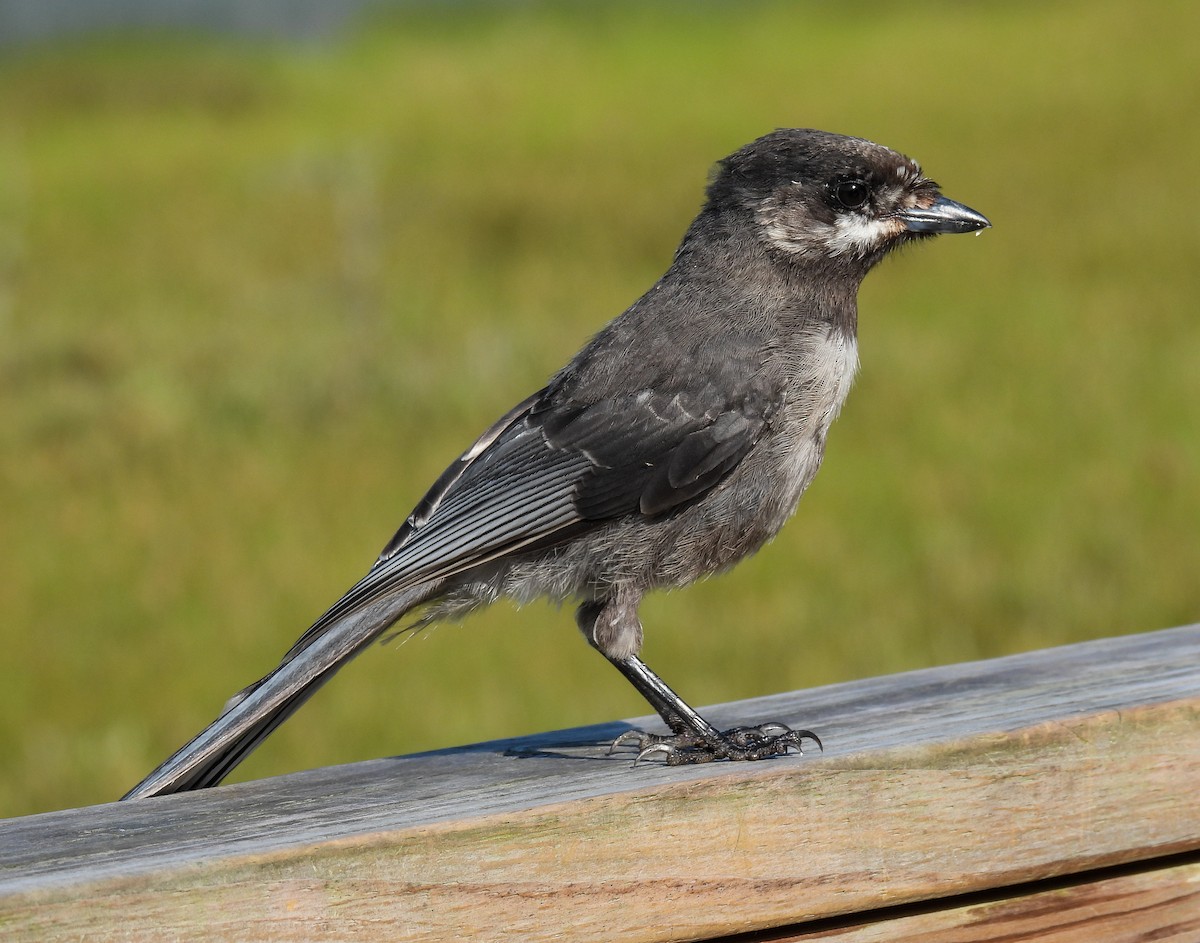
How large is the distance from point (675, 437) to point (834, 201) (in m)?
0.82

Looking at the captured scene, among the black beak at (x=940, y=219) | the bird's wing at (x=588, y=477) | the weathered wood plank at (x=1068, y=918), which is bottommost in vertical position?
the weathered wood plank at (x=1068, y=918)

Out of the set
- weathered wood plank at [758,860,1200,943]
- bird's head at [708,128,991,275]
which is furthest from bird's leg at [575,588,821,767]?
bird's head at [708,128,991,275]

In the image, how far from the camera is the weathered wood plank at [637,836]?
2.12m

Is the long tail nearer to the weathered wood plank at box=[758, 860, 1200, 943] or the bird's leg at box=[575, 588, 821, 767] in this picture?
the bird's leg at box=[575, 588, 821, 767]

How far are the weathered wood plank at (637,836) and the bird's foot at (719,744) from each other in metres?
0.13

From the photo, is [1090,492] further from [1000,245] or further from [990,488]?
[1000,245]

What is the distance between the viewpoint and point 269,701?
3090mm

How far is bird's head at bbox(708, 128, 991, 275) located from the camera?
405cm

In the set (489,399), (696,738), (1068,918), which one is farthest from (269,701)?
(489,399)

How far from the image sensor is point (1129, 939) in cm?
264

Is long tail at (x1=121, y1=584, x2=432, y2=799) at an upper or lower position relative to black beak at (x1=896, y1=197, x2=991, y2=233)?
lower

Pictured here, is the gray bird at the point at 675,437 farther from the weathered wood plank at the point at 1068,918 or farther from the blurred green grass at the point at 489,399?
the blurred green grass at the point at 489,399

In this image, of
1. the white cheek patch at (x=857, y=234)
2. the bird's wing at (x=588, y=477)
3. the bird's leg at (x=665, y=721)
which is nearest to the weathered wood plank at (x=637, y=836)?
the bird's leg at (x=665, y=721)

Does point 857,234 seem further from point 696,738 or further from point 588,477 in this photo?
point 696,738
